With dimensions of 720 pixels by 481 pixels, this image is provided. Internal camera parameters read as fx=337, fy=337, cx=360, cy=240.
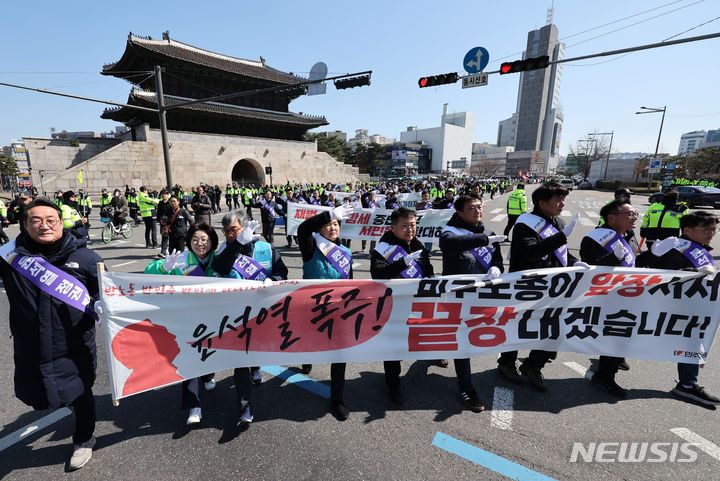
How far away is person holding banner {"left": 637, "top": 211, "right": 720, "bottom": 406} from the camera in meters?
3.08

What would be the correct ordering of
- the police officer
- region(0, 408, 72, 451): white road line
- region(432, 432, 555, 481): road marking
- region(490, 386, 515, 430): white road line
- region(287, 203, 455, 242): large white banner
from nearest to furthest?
region(432, 432, 555, 481): road marking < region(0, 408, 72, 451): white road line < region(490, 386, 515, 430): white road line < region(287, 203, 455, 242): large white banner < the police officer

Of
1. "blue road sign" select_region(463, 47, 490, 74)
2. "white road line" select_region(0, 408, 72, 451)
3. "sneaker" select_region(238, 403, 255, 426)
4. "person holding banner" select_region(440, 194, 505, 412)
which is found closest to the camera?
"white road line" select_region(0, 408, 72, 451)

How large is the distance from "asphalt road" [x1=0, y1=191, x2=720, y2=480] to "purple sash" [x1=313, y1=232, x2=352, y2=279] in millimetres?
1249

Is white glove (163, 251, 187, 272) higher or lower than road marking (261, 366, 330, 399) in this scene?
higher

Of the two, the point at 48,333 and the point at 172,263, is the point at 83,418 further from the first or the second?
the point at 172,263

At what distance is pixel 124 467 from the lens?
2.45m

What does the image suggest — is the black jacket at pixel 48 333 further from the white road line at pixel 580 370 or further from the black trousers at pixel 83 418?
the white road line at pixel 580 370

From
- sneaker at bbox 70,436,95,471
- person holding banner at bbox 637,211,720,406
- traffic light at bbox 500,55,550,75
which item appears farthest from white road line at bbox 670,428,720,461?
traffic light at bbox 500,55,550,75

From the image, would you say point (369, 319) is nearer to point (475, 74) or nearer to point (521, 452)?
point (521, 452)

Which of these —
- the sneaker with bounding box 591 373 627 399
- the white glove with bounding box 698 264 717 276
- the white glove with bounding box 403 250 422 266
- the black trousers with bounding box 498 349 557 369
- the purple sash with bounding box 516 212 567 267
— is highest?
the purple sash with bounding box 516 212 567 267

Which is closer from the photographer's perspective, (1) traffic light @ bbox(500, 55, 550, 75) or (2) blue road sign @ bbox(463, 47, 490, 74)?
(1) traffic light @ bbox(500, 55, 550, 75)

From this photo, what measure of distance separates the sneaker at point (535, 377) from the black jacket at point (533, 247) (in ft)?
3.43

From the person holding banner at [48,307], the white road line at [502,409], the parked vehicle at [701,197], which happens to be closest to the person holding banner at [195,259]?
the person holding banner at [48,307]

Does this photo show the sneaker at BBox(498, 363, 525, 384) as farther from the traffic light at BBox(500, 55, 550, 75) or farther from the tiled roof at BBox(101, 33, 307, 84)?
the tiled roof at BBox(101, 33, 307, 84)
